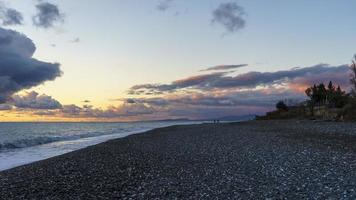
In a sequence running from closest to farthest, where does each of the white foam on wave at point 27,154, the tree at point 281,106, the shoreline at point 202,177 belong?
1. the shoreline at point 202,177
2. the white foam on wave at point 27,154
3. the tree at point 281,106

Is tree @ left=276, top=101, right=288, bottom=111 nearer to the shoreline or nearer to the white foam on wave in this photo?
the white foam on wave

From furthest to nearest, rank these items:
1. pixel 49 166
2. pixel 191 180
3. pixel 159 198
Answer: pixel 49 166 → pixel 191 180 → pixel 159 198

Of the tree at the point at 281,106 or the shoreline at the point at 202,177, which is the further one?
the tree at the point at 281,106

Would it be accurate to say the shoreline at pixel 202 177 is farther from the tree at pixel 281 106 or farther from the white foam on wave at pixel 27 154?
the tree at pixel 281 106

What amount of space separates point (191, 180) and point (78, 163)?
40.8 feet

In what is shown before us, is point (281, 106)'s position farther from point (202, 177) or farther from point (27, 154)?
point (202, 177)

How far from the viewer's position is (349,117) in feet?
253

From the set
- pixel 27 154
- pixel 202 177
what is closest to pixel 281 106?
pixel 27 154

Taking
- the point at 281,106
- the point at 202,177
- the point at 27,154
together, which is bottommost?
the point at 27,154

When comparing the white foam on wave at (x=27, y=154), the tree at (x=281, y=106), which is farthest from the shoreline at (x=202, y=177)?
the tree at (x=281, y=106)

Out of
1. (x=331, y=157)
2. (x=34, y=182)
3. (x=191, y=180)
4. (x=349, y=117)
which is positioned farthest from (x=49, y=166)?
(x=349, y=117)

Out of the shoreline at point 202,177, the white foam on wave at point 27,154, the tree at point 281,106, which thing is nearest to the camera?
the shoreline at point 202,177

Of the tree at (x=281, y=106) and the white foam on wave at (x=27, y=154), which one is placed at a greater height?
the tree at (x=281, y=106)

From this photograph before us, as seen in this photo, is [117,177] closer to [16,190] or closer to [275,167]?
[16,190]
